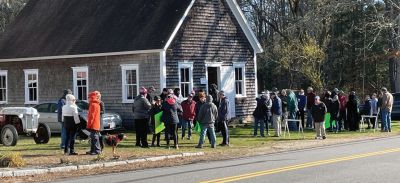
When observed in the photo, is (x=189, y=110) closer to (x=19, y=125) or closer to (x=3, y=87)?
(x=19, y=125)

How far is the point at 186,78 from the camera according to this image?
28.6 m

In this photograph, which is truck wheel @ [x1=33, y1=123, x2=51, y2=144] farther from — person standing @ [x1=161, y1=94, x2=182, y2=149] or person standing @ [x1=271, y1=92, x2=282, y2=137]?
person standing @ [x1=271, y1=92, x2=282, y2=137]

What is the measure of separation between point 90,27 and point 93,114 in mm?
13675

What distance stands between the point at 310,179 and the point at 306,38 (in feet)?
92.5

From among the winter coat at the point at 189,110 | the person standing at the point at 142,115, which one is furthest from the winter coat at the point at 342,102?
the person standing at the point at 142,115

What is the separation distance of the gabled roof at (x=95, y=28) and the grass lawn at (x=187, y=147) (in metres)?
4.98

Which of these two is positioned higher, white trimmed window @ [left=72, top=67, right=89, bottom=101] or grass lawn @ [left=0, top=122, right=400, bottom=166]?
white trimmed window @ [left=72, top=67, right=89, bottom=101]

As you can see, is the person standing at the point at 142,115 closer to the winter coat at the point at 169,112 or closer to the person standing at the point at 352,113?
the winter coat at the point at 169,112

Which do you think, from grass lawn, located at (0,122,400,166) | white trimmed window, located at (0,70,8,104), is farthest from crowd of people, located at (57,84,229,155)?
white trimmed window, located at (0,70,8,104)

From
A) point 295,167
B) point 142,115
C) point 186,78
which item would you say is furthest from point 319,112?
point 295,167

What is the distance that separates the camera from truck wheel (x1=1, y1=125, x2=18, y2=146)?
2011 cm

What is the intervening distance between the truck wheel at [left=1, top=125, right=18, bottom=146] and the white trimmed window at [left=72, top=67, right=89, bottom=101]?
30.0 feet

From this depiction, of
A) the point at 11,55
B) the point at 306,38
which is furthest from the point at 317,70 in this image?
the point at 11,55

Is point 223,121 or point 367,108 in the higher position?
point 367,108
